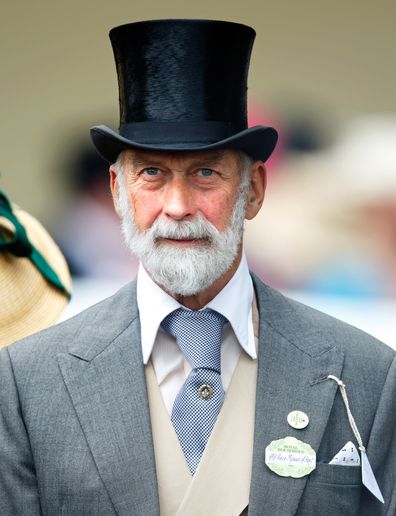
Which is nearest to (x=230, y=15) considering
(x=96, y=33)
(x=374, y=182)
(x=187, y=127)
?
(x=96, y=33)

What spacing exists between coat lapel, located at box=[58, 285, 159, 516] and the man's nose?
0.99 feet

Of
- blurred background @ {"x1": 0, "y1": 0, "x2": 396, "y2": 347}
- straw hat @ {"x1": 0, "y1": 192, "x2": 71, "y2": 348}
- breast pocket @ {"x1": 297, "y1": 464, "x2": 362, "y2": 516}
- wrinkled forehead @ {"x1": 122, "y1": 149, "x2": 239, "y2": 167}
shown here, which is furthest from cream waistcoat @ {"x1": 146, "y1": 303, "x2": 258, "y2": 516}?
blurred background @ {"x1": 0, "y1": 0, "x2": 396, "y2": 347}

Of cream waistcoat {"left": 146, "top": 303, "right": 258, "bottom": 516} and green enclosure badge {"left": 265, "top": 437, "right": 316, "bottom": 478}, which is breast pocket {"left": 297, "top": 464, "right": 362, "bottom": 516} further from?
cream waistcoat {"left": 146, "top": 303, "right": 258, "bottom": 516}

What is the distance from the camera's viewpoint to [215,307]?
2875 millimetres

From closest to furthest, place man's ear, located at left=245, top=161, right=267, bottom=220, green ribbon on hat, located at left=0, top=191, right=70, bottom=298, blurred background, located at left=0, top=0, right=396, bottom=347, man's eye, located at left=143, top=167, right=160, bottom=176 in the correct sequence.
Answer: man's eye, located at left=143, top=167, right=160, bottom=176, man's ear, located at left=245, top=161, right=267, bottom=220, green ribbon on hat, located at left=0, top=191, right=70, bottom=298, blurred background, located at left=0, top=0, right=396, bottom=347

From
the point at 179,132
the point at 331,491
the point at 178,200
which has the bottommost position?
the point at 331,491

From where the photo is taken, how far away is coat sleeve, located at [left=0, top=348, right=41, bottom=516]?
8.84 feet

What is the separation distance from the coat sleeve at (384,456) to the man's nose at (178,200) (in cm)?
60

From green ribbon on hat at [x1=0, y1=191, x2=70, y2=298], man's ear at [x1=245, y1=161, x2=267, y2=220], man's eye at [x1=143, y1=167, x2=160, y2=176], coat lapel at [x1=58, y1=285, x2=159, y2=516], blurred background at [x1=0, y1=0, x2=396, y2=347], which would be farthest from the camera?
blurred background at [x1=0, y1=0, x2=396, y2=347]

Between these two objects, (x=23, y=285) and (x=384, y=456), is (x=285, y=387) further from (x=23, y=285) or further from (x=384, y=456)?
(x=23, y=285)

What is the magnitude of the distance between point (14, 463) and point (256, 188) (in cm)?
83

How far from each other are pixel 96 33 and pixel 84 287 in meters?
0.89

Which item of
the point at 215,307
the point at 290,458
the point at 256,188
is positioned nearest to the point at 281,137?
the point at 256,188

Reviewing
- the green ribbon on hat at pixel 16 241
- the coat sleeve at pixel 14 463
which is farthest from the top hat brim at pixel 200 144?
the coat sleeve at pixel 14 463
